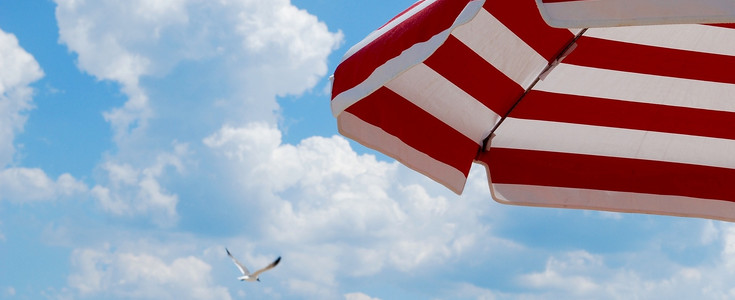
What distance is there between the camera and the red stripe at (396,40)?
7.34 feet

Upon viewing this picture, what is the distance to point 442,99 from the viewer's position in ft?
10.7

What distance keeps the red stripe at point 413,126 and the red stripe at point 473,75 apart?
0.56 ft

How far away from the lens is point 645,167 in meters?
3.68

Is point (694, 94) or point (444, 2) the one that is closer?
point (444, 2)

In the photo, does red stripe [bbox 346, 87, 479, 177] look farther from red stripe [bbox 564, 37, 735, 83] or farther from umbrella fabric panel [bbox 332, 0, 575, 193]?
red stripe [bbox 564, 37, 735, 83]

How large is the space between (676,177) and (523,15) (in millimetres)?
1182

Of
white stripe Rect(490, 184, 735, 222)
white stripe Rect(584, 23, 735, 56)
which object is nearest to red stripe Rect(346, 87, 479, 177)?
white stripe Rect(490, 184, 735, 222)

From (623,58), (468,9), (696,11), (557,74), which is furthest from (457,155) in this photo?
(696,11)

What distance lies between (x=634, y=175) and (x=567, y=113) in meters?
0.44

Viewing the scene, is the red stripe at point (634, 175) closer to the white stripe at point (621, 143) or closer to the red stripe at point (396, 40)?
the white stripe at point (621, 143)

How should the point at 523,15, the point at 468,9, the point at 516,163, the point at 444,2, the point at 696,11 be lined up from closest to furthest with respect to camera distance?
the point at 696,11 < the point at 468,9 < the point at 444,2 < the point at 523,15 < the point at 516,163

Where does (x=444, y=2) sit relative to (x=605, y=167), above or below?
below

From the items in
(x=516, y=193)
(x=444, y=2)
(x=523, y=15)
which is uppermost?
(x=523, y=15)

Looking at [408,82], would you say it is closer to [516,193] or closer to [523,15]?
[523,15]
